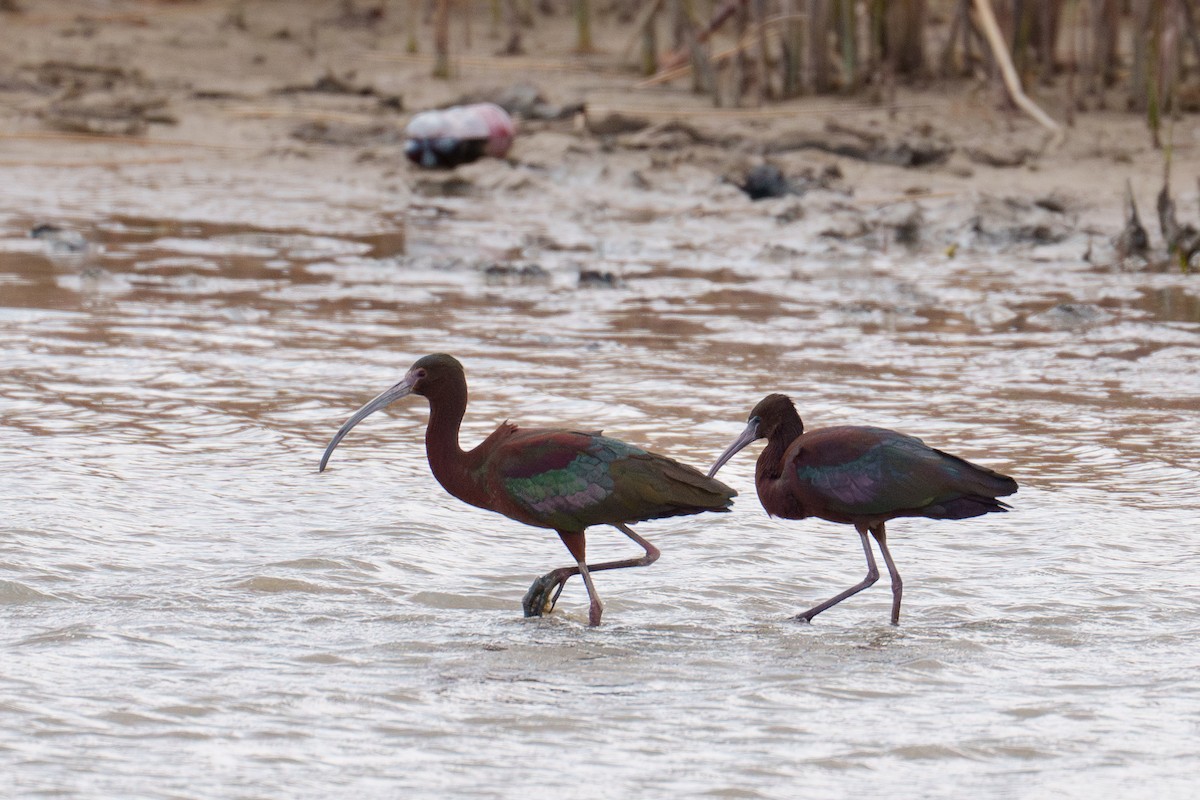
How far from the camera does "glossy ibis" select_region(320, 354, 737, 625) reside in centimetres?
507

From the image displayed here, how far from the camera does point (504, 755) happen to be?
3.97 m

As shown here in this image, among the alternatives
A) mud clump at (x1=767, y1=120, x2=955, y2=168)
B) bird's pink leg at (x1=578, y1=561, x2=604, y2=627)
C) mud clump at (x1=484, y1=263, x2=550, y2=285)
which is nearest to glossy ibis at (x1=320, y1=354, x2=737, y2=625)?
bird's pink leg at (x1=578, y1=561, x2=604, y2=627)

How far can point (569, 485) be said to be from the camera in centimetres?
507

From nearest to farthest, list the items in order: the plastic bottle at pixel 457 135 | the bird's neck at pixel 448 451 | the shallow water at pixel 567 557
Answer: the shallow water at pixel 567 557
the bird's neck at pixel 448 451
the plastic bottle at pixel 457 135

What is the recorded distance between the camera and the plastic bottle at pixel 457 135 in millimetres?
14062

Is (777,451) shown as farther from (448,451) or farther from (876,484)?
(448,451)

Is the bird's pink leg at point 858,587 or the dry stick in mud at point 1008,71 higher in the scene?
the dry stick in mud at point 1008,71

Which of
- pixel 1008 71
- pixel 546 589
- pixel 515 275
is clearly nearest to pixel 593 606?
pixel 546 589

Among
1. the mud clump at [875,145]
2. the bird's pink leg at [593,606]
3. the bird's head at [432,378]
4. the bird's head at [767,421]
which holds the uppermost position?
the mud clump at [875,145]

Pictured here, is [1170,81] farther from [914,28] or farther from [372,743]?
[372,743]

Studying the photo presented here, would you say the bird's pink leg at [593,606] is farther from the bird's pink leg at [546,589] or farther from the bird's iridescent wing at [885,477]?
the bird's iridescent wing at [885,477]

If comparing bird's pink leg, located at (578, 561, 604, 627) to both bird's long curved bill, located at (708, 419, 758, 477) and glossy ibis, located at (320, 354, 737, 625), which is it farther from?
bird's long curved bill, located at (708, 419, 758, 477)

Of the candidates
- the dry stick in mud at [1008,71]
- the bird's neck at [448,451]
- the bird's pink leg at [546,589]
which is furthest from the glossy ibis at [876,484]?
the dry stick in mud at [1008,71]

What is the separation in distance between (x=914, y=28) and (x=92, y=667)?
12.3 m
